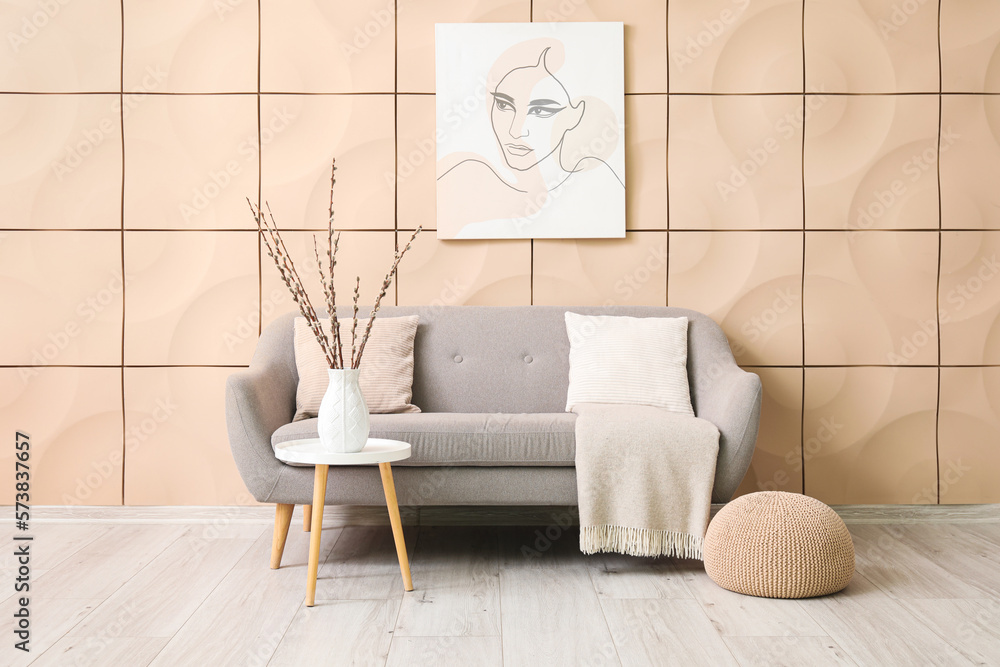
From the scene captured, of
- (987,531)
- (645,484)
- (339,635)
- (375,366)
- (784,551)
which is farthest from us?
(987,531)

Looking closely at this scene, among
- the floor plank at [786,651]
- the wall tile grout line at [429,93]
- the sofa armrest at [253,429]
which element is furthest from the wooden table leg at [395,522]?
the wall tile grout line at [429,93]

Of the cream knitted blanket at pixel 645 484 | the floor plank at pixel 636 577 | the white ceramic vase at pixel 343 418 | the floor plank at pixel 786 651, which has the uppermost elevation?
the white ceramic vase at pixel 343 418

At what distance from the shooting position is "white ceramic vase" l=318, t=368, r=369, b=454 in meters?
2.51

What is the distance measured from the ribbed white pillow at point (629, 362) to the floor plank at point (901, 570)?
908mm

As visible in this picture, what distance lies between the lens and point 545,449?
2.76m

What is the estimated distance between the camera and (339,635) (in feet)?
7.17

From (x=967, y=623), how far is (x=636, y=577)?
105 centimetres

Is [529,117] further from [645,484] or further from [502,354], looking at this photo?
[645,484]

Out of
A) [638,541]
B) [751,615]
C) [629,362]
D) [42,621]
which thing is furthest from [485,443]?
[42,621]

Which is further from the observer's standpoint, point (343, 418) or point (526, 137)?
point (526, 137)

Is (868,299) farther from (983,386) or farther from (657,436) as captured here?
(657,436)

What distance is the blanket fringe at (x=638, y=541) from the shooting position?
2723mm

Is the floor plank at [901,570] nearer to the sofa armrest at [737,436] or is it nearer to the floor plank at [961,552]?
the floor plank at [961,552]

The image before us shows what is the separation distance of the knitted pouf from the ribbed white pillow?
708 mm
